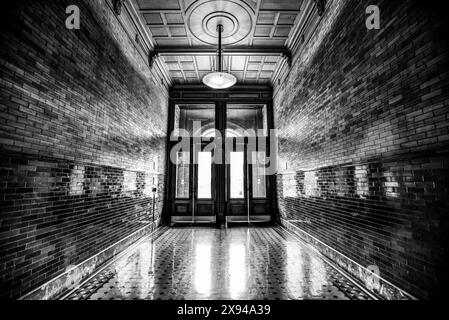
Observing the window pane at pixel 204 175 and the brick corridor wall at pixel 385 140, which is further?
the window pane at pixel 204 175

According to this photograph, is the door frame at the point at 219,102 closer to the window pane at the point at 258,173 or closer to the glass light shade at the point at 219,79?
the window pane at the point at 258,173

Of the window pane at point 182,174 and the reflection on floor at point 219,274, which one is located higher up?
the window pane at point 182,174

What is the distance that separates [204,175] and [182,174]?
0.80 metres

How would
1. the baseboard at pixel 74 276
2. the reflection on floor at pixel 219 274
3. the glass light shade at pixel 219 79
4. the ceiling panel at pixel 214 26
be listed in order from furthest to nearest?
the ceiling panel at pixel 214 26, the glass light shade at pixel 219 79, the reflection on floor at pixel 219 274, the baseboard at pixel 74 276

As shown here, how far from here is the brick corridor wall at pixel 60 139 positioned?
2.04 meters

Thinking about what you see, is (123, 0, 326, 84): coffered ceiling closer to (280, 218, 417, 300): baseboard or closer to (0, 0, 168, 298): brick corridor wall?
(0, 0, 168, 298): brick corridor wall

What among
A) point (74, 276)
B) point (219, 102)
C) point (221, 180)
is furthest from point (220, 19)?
point (74, 276)

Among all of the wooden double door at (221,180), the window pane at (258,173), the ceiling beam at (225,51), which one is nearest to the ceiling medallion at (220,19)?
the ceiling beam at (225,51)

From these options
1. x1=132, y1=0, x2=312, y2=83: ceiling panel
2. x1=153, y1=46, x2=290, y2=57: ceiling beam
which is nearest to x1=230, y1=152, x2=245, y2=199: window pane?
x1=132, y1=0, x2=312, y2=83: ceiling panel

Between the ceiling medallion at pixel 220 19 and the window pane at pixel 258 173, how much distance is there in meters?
3.80

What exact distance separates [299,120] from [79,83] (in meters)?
4.49

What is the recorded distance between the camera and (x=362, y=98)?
2.85 meters
